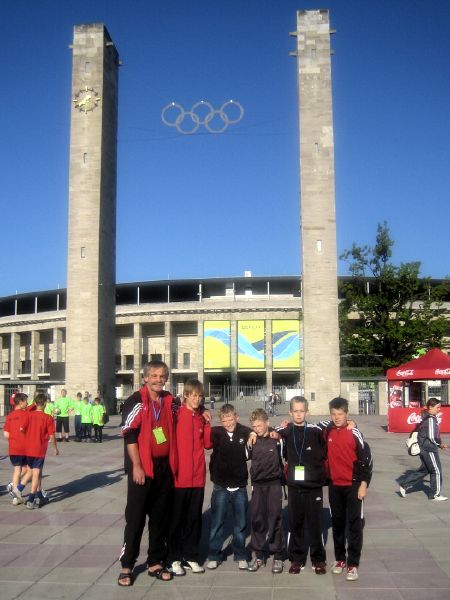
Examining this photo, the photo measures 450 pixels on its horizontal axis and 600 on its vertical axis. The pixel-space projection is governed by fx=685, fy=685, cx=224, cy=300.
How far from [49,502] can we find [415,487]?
688cm

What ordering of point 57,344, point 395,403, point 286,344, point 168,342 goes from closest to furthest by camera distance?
point 395,403 → point 286,344 → point 168,342 → point 57,344

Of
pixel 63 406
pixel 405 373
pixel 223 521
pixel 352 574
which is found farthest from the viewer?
pixel 405 373

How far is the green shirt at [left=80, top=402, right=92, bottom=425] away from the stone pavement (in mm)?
10593

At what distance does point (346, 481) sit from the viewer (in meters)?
7.22

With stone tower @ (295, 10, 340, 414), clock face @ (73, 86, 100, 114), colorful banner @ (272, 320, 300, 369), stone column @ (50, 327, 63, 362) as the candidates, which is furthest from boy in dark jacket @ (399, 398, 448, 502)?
stone column @ (50, 327, 63, 362)

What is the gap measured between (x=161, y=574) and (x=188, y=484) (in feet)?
3.02

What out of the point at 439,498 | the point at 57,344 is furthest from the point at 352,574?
the point at 57,344

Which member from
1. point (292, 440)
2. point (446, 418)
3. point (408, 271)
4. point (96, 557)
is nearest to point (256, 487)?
point (292, 440)

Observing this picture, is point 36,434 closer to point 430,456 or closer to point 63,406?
point 430,456

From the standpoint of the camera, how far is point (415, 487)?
13.3 meters

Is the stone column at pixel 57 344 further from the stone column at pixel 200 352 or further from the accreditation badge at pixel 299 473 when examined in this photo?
the accreditation badge at pixel 299 473

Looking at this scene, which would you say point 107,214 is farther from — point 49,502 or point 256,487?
point 256,487

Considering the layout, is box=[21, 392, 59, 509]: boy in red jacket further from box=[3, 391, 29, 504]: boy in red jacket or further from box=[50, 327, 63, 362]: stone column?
box=[50, 327, 63, 362]: stone column

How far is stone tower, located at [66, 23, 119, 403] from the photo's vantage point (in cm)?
4503
